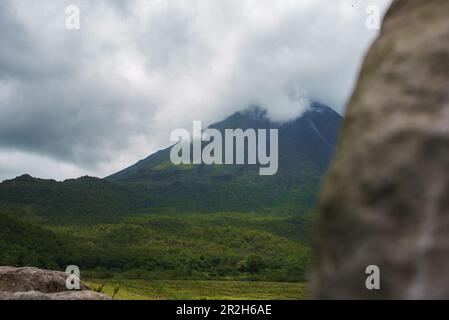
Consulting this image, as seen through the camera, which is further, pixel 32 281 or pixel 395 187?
pixel 32 281

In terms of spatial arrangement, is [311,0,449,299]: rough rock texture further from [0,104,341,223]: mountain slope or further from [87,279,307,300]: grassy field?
[0,104,341,223]: mountain slope

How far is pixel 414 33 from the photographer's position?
555 cm

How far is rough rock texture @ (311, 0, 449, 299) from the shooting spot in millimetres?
4562

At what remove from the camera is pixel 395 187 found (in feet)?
15.4

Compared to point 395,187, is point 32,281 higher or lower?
lower

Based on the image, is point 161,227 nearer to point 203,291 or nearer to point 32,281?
point 203,291

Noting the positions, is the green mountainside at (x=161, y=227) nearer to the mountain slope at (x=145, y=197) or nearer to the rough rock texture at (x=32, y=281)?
the mountain slope at (x=145, y=197)

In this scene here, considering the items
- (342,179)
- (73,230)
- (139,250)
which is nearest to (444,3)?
(342,179)

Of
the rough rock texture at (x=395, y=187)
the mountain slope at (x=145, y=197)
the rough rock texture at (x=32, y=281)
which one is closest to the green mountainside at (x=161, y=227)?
the mountain slope at (x=145, y=197)

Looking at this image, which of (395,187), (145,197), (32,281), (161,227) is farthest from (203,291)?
(145,197)

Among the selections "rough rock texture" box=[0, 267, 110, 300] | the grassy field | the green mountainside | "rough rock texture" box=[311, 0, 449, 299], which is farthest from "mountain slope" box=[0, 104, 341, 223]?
"rough rock texture" box=[311, 0, 449, 299]

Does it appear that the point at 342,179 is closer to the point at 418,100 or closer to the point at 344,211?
the point at 344,211

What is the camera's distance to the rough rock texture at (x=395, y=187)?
456 cm

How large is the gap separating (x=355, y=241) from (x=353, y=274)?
27 cm
